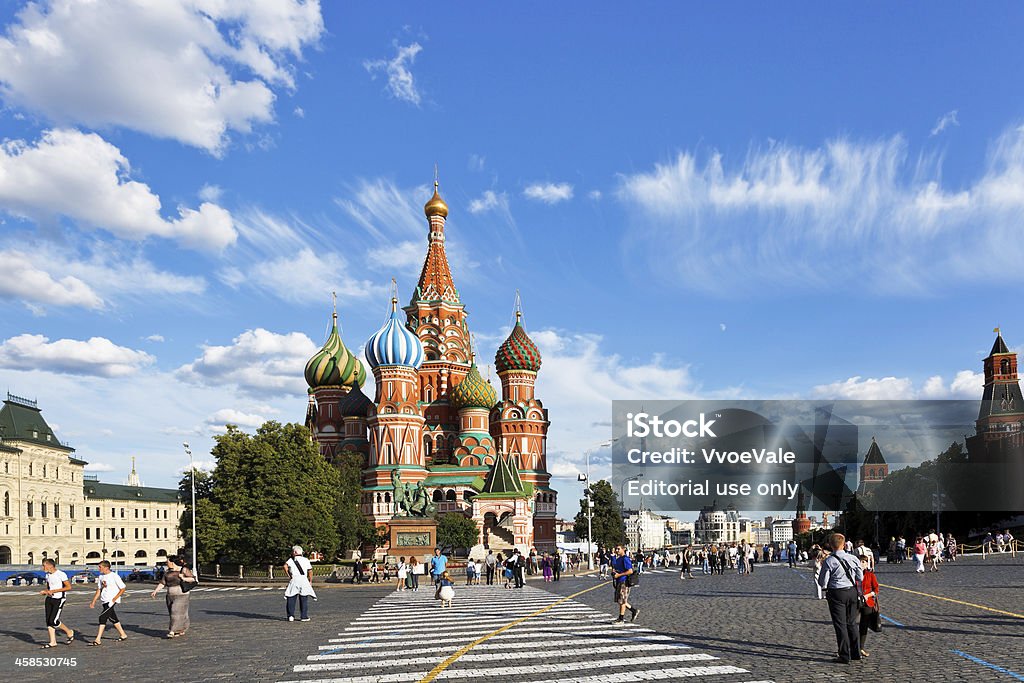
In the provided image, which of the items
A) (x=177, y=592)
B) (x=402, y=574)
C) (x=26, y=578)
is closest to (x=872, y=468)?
(x=26, y=578)

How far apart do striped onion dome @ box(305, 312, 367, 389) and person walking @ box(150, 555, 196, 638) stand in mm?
80919

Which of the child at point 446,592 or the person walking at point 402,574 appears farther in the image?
the person walking at point 402,574

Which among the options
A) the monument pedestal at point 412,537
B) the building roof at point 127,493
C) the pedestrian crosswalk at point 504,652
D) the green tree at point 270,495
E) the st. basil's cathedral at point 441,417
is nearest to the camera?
the pedestrian crosswalk at point 504,652

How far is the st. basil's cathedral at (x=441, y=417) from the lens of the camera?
292 feet

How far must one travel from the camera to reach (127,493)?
5384 inches

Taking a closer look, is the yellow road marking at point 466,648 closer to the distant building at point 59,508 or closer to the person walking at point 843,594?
the person walking at point 843,594

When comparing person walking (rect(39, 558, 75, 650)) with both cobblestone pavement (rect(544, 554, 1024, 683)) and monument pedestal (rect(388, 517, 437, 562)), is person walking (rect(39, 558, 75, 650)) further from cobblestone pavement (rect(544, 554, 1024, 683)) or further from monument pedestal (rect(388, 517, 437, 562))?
monument pedestal (rect(388, 517, 437, 562))

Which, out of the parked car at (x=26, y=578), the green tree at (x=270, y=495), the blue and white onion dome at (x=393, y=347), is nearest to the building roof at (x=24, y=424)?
the parked car at (x=26, y=578)

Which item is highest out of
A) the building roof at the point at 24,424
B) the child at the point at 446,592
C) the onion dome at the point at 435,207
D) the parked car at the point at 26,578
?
the onion dome at the point at 435,207

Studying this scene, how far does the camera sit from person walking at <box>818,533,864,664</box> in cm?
1314

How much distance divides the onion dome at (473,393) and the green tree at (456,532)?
1541 centimetres

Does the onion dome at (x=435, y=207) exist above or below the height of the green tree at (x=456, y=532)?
above

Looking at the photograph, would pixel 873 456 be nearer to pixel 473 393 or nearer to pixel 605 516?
pixel 605 516

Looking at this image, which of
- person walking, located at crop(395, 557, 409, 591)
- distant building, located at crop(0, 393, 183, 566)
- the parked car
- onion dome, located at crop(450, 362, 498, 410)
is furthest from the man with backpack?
distant building, located at crop(0, 393, 183, 566)
